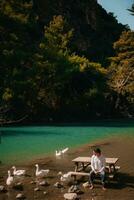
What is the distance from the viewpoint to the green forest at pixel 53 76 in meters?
52.1

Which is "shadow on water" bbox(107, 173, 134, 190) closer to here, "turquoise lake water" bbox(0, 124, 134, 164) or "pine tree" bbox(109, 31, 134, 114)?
"turquoise lake water" bbox(0, 124, 134, 164)

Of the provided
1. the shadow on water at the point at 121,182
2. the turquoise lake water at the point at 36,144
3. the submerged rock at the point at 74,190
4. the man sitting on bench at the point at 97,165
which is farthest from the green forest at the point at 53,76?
the submerged rock at the point at 74,190

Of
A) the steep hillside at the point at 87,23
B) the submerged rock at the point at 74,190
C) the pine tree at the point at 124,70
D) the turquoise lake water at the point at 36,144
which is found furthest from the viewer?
the steep hillside at the point at 87,23

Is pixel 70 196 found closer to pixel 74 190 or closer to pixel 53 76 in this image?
pixel 74 190

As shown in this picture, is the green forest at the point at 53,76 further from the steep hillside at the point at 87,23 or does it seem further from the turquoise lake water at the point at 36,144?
the turquoise lake water at the point at 36,144

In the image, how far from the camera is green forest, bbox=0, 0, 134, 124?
171 feet

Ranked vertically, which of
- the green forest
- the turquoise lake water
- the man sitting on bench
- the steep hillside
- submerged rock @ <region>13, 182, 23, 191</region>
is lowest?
submerged rock @ <region>13, 182, 23, 191</region>

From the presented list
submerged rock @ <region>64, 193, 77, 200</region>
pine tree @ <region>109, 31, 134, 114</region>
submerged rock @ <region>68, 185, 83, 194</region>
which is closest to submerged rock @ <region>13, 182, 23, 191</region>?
submerged rock @ <region>68, 185, 83, 194</region>

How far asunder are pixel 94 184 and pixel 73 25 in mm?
76418

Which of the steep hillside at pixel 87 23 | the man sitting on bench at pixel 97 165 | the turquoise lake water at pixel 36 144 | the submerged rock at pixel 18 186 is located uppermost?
the steep hillside at pixel 87 23

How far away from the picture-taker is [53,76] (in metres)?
60.2

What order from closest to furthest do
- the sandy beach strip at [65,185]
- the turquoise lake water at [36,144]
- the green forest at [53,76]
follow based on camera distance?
the sandy beach strip at [65,185], the turquoise lake water at [36,144], the green forest at [53,76]

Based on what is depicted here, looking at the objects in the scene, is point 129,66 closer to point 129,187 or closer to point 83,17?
point 83,17

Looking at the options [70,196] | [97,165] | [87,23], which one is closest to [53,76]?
[87,23]
